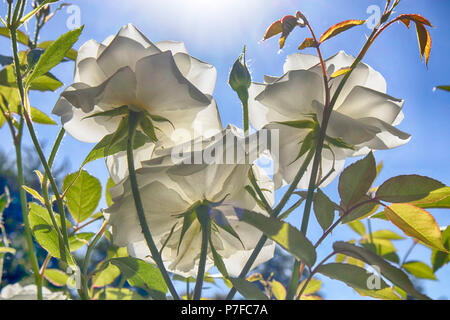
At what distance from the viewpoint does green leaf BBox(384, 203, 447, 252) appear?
10.2 inches

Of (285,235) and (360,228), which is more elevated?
(285,235)

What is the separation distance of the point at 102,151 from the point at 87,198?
0.48 feet

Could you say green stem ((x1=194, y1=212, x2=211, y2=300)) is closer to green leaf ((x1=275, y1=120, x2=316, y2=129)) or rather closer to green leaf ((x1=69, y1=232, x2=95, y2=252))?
green leaf ((x1=275, y1=120, x2=316, y2=129))

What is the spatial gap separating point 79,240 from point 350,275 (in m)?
0.29

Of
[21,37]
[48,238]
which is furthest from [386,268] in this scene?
[21,37]

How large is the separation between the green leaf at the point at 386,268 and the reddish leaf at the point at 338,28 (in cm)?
15

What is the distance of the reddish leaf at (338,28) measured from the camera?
280 millimetres

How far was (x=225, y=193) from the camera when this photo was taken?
29cm

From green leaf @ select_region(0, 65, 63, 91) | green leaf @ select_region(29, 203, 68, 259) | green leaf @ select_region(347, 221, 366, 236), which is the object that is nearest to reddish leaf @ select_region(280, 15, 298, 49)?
green leaf @ select_region(29, 203, 68, 259)

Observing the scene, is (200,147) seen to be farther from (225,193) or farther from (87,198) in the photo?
(87,198)

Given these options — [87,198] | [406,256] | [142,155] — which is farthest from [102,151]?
[406,256]

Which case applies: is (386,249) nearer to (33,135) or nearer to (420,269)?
(420,269)

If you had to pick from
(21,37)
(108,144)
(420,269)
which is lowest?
(420,269)

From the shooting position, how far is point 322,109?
276 millimetres
